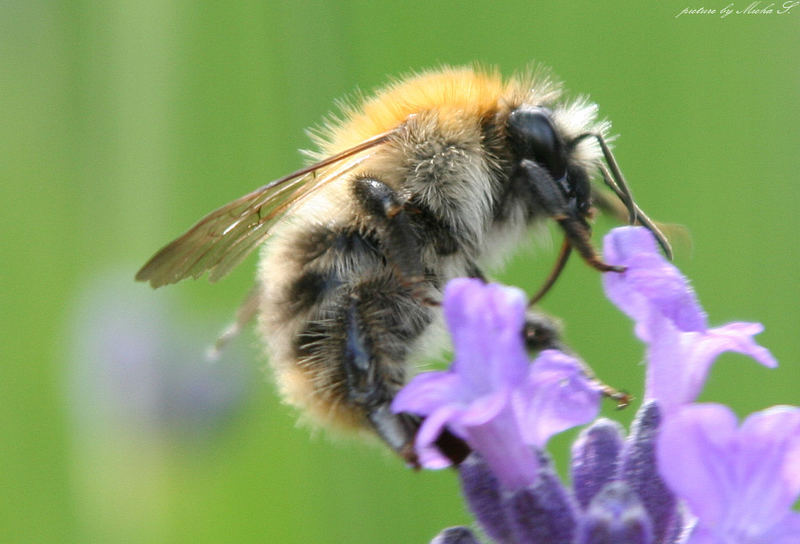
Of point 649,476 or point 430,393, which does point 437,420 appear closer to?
point 430,393

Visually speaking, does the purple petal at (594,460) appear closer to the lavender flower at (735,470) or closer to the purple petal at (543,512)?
the purple petal at (543,512)

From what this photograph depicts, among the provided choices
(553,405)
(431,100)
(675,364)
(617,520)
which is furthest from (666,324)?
(431,100)

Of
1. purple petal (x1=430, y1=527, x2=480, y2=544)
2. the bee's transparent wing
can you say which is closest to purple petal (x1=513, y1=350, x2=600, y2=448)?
purple petal (x1=430, y1=527, x2=480, y2=544)

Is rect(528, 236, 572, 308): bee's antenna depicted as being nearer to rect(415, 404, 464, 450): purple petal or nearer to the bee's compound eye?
the bee's compound eye

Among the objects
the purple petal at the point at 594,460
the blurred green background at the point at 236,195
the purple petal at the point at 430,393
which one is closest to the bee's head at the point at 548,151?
the purple petal at the point at 594,460

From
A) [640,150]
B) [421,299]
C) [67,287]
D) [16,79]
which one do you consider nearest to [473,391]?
[421,299]

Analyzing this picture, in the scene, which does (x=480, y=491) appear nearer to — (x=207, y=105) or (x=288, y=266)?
(x=288, y=266)
